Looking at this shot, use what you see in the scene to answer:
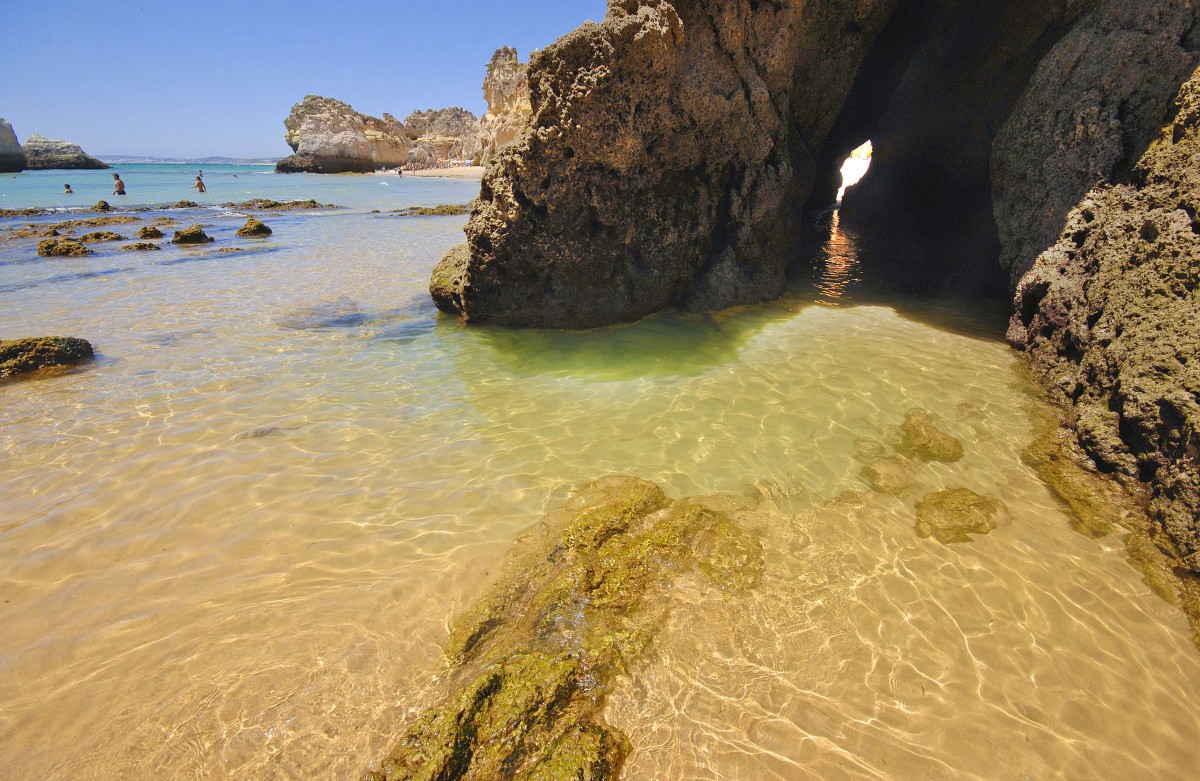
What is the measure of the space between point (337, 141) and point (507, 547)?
7212 cm

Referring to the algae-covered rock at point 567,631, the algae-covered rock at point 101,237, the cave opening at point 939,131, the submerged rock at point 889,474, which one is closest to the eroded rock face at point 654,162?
the cave opening at point 939,131

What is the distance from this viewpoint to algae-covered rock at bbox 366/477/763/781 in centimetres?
224

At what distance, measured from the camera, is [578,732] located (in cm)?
236

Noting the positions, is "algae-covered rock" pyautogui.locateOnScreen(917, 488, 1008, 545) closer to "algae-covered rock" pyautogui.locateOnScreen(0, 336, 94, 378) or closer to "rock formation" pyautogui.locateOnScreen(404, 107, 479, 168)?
"algae-covered rock" pyautogui.locateOnScreen(0, 336, 94, 378)

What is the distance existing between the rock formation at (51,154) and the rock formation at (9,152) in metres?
4.51

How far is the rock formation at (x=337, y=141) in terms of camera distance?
202 feet

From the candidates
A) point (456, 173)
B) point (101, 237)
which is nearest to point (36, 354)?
point (101, 237)

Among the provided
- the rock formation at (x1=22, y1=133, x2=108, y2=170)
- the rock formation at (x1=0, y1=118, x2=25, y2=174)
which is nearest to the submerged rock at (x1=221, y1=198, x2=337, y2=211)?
the rock formation at (x1=0, y1=118, x2=25, y2=174)

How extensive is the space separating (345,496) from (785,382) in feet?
14.8

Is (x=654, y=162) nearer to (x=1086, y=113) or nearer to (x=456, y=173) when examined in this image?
(x=1086, y=113)

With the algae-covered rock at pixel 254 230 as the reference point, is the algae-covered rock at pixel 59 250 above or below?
below

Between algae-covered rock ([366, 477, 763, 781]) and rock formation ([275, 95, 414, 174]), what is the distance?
7203 centimetres

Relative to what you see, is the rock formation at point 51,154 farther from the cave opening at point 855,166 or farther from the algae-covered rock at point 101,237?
the cave opening at point 855,166

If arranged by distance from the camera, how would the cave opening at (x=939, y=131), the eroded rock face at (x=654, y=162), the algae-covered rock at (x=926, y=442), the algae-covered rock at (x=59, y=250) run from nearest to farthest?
the algae-covered rock at (x=926, y=442), the eroded rock face at (x=654, y=162), the cave opening at (x=939, y=131), the algae-covered rock at (x=59, y=250)
